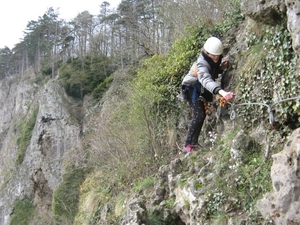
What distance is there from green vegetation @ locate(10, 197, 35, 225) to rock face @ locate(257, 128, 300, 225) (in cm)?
2573

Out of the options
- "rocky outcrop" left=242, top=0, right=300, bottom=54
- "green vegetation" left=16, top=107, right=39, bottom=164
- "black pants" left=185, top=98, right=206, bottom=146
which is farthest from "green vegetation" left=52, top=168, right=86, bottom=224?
"green vegetation" left=16, top=107, right=39, bottom=164

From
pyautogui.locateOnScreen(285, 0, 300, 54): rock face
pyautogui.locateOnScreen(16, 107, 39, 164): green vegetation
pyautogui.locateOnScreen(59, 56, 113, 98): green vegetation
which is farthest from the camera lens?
pyautogui.locateOnScreen(16, 107, 39, 164): green vegetation

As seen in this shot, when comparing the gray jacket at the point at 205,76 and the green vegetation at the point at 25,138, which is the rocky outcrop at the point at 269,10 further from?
the green vegetation at the point at 25,138

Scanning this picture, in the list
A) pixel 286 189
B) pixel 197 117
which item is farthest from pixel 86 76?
pixel 286 189

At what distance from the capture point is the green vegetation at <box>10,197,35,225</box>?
26.9m

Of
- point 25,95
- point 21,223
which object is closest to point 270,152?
point 21,223

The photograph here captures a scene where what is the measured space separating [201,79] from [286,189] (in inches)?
102

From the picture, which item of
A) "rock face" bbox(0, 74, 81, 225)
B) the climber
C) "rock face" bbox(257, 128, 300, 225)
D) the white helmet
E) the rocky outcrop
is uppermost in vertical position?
the rocky outcrop

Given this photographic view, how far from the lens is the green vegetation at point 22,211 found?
26.9m

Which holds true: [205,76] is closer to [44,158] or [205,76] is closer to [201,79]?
[201,79]

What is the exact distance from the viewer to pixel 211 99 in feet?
21.0

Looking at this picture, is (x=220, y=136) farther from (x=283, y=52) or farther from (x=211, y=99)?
(x=283, y=52)

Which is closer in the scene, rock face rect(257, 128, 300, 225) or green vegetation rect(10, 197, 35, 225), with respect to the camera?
rock face rect(257, 128, 300, 225)

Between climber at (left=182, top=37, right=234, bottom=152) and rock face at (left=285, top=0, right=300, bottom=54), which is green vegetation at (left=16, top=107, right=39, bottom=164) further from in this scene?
rock face at (left=285, top=0, right=300, bottom=54)
